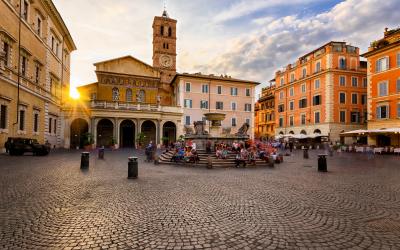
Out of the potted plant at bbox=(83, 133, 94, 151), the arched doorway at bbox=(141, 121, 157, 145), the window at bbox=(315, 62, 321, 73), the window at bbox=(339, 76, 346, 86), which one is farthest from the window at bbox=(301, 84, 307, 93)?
the potted plant at bbox=(83, 133, 94, 151)

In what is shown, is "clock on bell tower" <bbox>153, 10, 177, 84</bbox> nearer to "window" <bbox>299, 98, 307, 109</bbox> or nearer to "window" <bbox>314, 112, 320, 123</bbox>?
"window" <bbox>299, 98, 307, 109</bbox>

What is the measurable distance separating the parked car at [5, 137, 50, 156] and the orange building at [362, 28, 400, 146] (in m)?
34.3

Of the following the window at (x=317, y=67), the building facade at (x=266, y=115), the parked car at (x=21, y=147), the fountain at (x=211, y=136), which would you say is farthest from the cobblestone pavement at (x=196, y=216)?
the building facade at (x=266, y=115)

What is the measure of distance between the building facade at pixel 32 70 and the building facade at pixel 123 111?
378 cm

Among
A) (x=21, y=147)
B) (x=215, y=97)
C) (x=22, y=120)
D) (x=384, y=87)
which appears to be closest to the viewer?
(x=21, y=147)

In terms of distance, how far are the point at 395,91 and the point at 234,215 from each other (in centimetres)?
3429

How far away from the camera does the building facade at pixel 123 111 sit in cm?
3397

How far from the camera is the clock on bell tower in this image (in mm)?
60469

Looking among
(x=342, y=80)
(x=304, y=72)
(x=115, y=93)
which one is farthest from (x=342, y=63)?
(x=115, y=93)

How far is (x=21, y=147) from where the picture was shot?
17.5 m

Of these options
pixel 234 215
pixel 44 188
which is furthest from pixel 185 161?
pixel 234 215

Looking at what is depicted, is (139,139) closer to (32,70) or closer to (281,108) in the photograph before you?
(32,70)

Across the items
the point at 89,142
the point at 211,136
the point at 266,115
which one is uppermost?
the point at 266,115

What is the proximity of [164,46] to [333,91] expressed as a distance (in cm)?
4029
